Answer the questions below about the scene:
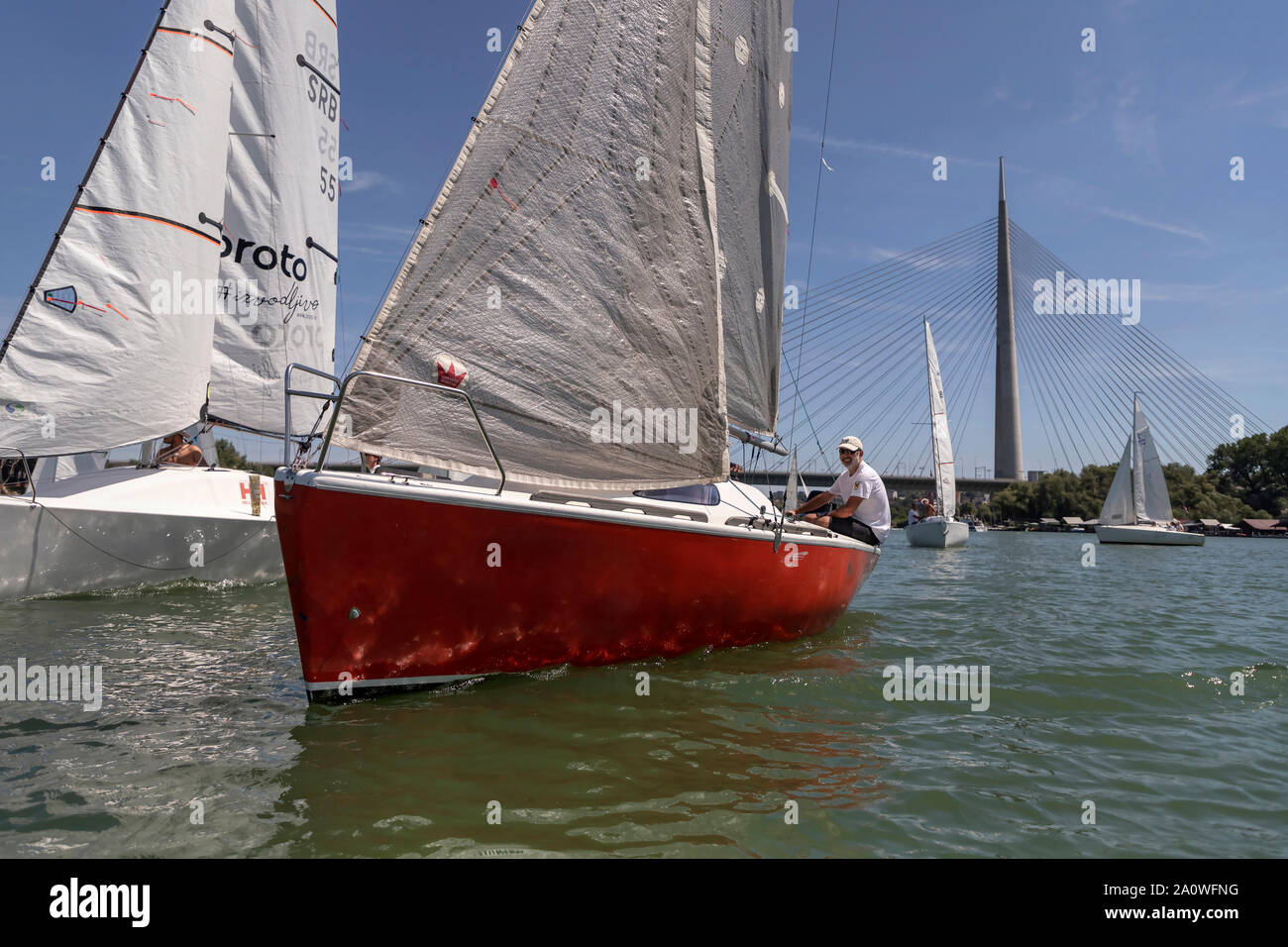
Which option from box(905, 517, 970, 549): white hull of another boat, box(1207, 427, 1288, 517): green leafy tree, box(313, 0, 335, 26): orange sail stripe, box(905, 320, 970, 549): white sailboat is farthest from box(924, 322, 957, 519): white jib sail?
box(1207, 427, 1288, 517): green leafy tree

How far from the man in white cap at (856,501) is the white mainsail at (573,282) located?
2.99 meters

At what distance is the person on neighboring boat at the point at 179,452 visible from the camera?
39.5 feet

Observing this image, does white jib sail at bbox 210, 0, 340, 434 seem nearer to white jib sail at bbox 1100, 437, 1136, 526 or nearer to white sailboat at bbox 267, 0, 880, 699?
white sailboat at bbox 267, 0, 880, 699

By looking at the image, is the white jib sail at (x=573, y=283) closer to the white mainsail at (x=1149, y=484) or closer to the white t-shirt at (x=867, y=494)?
the white t-shirt at (x=867, y=494)

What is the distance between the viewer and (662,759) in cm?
421

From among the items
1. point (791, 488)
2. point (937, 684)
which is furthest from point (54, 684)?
point (937, 684)

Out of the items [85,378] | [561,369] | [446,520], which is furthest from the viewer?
[85,378]

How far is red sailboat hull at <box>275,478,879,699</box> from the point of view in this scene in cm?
477

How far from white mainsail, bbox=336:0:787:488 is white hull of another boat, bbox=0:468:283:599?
694 centimetres

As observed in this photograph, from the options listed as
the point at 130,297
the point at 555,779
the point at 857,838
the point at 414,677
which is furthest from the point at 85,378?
the point at 857,838

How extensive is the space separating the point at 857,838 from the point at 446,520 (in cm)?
304

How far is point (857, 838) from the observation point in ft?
11.0

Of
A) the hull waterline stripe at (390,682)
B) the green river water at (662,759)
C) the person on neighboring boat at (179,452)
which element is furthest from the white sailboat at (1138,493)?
the hull waterline stripe at (390,682)
